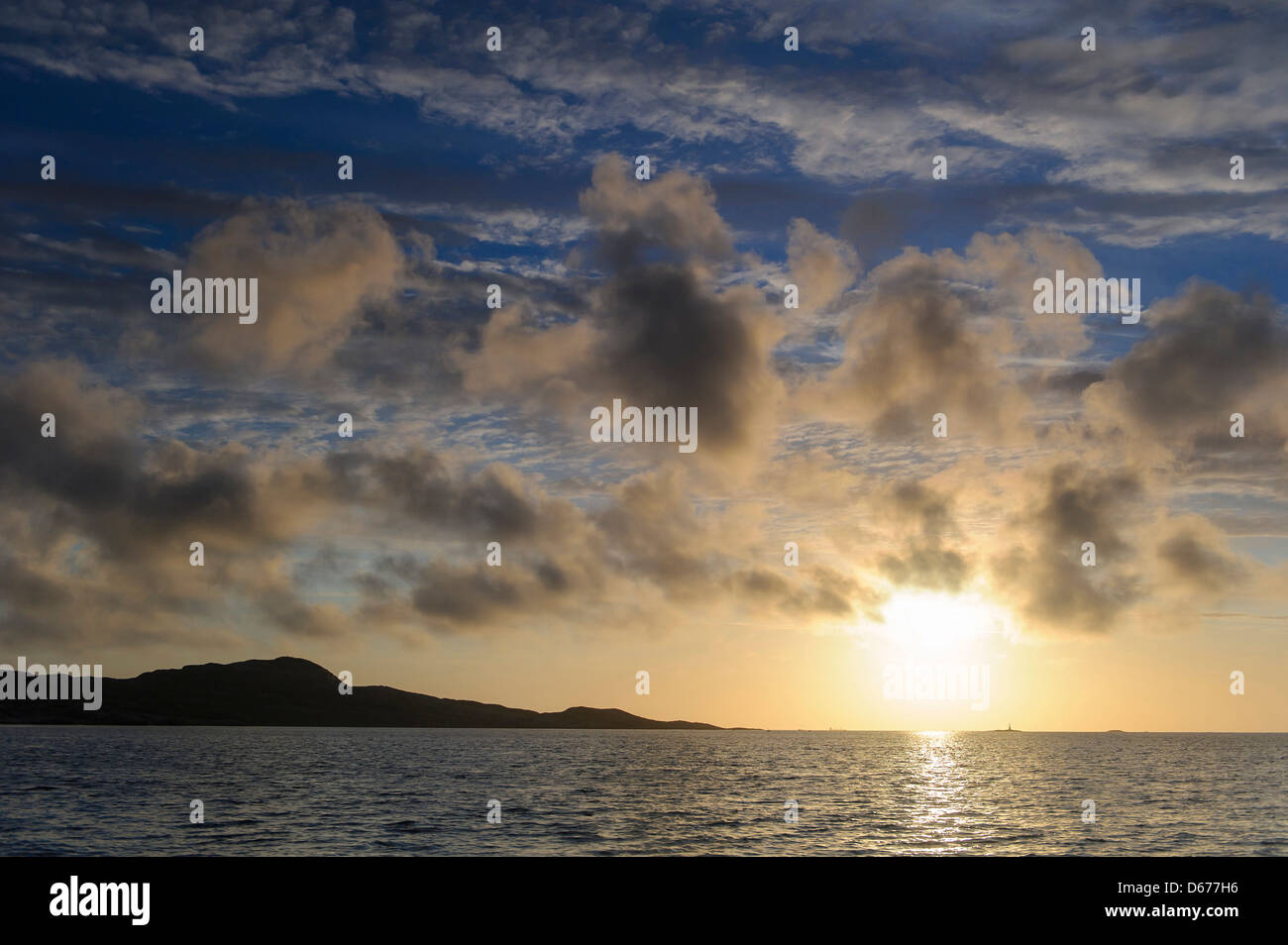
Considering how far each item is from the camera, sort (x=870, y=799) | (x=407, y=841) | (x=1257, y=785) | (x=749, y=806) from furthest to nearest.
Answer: (x=1257, y=785) → (x=870, y=799) → (x=749, y=806) → (x=407, y=841)

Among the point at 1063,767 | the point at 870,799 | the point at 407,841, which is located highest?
the point at 407,841
